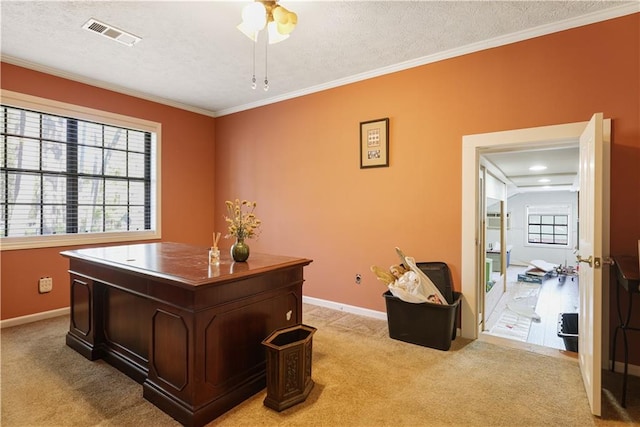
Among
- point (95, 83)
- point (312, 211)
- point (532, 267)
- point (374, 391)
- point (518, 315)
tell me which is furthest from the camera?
point (532, 267)

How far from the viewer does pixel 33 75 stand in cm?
349

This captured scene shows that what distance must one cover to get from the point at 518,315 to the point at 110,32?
5745 millimetres

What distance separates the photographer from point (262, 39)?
2.99 m

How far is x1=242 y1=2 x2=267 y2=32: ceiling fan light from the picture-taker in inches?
78.7

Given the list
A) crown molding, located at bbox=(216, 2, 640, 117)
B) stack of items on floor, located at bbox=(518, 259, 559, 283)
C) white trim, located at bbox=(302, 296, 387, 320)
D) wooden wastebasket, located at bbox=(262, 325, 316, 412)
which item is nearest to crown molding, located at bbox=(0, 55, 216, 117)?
crown molding, located at bbox=(216, 2, 640, 117)

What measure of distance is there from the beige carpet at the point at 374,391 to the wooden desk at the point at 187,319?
119 mm

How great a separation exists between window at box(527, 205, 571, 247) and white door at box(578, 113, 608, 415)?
29.2ft

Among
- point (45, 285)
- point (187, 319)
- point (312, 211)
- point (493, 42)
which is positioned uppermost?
point (493, 42)

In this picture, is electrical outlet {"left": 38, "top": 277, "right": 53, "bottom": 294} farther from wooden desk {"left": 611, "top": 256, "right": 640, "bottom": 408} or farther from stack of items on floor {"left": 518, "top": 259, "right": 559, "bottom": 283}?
stack of items on floor {"left": 518, "top": 259, "right": 559, "bottom": 283}

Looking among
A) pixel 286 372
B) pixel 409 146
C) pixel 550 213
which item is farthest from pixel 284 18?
pixel 550 213

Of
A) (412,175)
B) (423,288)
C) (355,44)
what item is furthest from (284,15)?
(423,288)

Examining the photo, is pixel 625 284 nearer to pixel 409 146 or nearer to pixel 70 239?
pixel 409 146

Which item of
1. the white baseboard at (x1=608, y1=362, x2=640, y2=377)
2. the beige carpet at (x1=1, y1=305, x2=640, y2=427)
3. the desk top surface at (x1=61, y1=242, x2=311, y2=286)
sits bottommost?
the beige carpet at (x1=1, y1=305, x2=640, y2=427)

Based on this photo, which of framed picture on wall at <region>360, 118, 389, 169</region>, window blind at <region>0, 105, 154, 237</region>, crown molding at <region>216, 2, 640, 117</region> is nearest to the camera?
→ crown molding at <region>216, 2, 640, 117</region>
